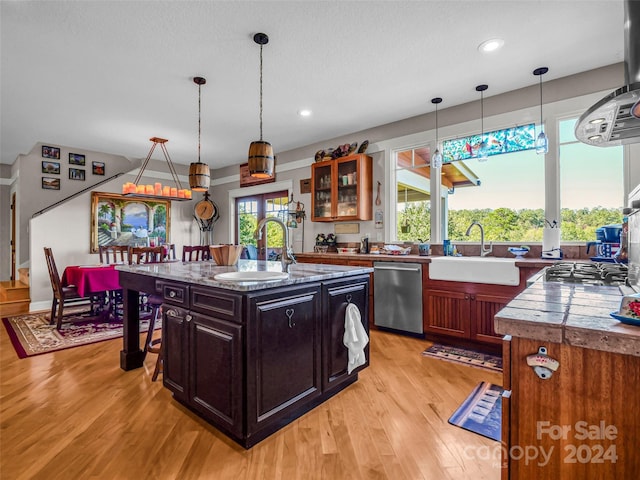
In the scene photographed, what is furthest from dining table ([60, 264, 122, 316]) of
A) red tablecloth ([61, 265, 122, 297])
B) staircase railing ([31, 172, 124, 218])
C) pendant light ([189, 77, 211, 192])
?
staircase railing ([31, 172, 124, 218])

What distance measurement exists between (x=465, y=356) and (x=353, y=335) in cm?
146

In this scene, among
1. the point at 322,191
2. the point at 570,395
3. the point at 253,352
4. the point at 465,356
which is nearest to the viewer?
the point at 570,395

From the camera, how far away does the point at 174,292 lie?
2061mm

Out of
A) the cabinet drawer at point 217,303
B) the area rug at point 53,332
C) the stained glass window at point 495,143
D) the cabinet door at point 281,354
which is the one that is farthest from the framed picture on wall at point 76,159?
the stained glass window at point 495,143

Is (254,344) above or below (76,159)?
below

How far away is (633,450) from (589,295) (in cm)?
58

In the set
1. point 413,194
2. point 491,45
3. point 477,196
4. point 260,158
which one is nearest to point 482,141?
point 477,196

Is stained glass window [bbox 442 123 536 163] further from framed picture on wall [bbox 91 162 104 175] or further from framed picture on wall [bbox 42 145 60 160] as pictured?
framed picture on wall [bbox 42 145 60 160]

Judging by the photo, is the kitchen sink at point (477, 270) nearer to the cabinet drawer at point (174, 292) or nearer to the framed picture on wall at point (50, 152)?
the cabinet drawer at point (174, 292)

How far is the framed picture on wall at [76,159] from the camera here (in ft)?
18.6

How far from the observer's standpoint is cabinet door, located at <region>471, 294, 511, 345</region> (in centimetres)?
299

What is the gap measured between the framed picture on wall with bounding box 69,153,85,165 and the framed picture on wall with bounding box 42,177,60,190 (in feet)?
1.27

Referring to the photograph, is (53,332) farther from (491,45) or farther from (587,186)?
(587,186)

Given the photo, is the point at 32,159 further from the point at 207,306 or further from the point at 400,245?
the point at 400,245
